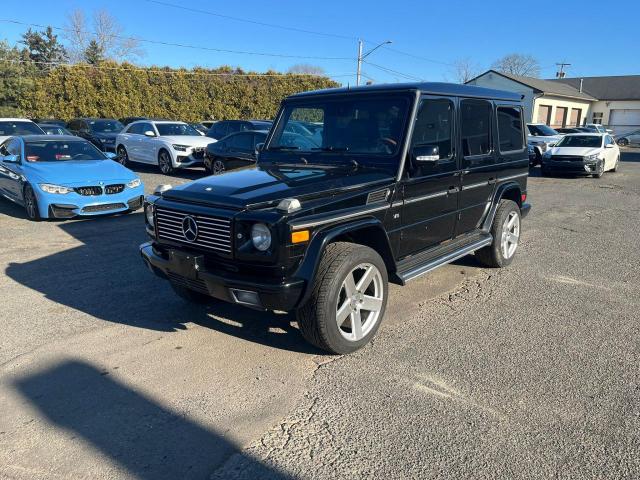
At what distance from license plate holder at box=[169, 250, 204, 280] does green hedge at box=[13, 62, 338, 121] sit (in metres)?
29.3

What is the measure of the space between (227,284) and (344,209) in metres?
1.03

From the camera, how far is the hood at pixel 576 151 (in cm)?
1712

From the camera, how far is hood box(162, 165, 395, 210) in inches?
143

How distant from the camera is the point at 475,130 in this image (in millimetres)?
5379

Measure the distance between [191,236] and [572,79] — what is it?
61.3 meters

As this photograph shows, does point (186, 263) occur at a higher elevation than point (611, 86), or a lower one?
lower

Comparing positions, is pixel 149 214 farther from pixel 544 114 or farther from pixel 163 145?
pixel 544 114

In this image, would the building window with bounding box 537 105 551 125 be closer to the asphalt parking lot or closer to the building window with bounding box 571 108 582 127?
the building window with bounding box 571 108 582 127

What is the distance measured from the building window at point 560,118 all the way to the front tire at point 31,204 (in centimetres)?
4465

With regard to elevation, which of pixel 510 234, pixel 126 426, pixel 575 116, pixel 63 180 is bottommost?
pixel 126 426

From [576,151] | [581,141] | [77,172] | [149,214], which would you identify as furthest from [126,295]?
[581,141]

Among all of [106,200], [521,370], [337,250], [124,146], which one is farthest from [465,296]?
[124,146]

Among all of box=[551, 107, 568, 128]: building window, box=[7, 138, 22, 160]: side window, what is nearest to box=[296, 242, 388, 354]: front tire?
box=[7, 138, 22, 160]: side window

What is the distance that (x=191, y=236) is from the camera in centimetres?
380
